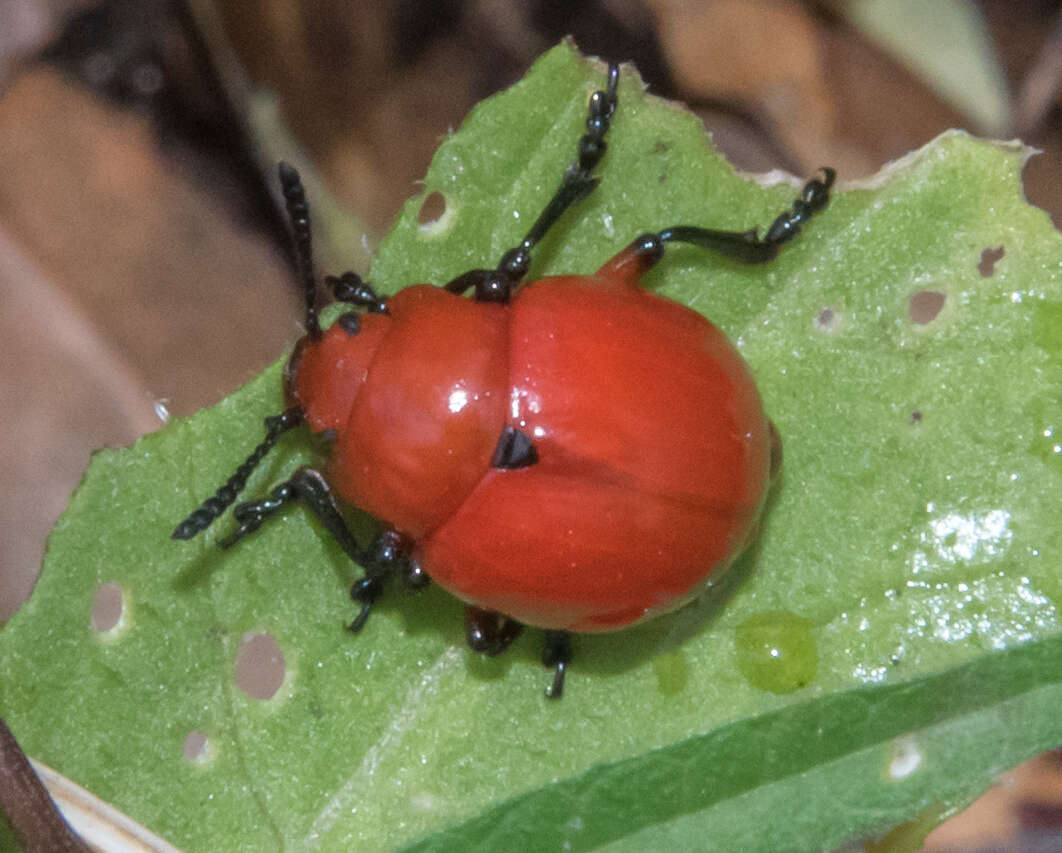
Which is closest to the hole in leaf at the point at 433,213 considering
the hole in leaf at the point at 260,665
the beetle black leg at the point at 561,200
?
the beetle black leg at the point at 561,200

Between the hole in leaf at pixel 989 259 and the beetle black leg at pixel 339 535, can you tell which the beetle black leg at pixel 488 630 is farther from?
the hole in leaf at pixel 989 259

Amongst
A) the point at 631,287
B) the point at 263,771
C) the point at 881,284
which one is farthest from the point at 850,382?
the point at 263,771

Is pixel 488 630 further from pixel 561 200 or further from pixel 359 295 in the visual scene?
pixel 561 200

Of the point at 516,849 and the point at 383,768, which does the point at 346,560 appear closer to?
the point at 383,768

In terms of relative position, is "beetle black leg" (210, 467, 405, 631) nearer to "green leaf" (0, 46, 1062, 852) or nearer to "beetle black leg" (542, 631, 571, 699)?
"green leaf" (0, 46, 1062, 852)

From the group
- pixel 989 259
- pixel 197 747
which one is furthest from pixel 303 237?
pixel 989 259
